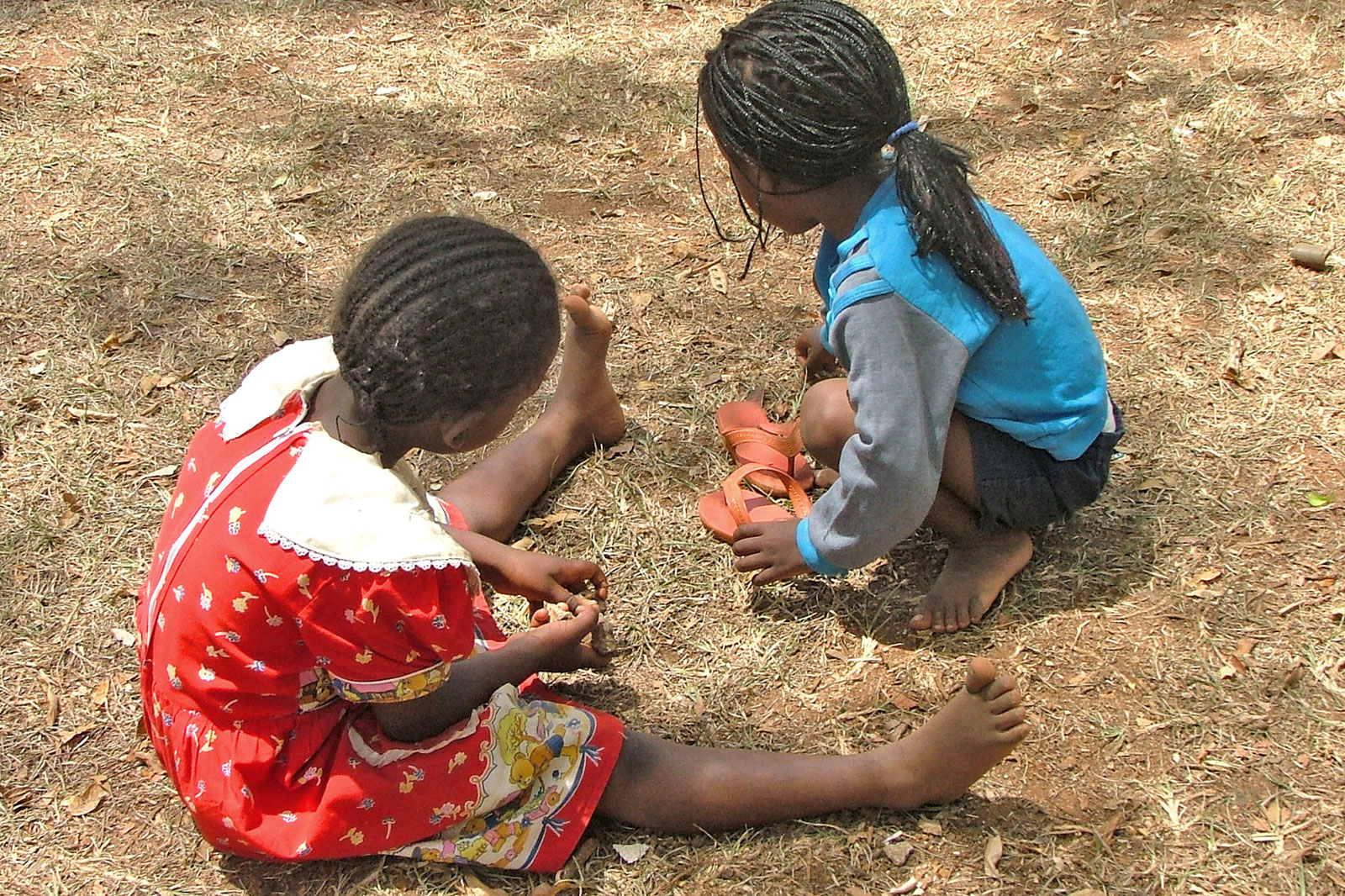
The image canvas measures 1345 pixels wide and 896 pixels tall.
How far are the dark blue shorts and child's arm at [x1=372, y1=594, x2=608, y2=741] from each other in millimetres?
886

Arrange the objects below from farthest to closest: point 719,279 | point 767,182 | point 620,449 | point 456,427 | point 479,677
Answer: point 719,279
point 620,449
point 767,182
point 479,677
point 456,427

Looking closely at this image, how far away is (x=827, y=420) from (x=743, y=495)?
412 millimetres

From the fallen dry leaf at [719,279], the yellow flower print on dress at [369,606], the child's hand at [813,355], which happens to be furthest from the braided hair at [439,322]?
the fallen dry leaf at [719,279]

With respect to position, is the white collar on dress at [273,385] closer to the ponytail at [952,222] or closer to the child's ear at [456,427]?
the child's ear at [456,427]

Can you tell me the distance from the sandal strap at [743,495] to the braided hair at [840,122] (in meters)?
0.83

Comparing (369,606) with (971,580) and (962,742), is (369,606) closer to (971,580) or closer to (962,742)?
Answer: (962,742)

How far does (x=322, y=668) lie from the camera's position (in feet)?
6.45

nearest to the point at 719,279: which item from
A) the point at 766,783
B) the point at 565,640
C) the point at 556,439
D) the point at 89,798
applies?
the point at 556,439

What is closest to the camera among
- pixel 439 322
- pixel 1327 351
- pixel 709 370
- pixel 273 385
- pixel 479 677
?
pixel 439 322

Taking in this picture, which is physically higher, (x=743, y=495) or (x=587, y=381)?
(x=587, y=381)

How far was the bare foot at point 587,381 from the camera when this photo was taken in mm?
2906

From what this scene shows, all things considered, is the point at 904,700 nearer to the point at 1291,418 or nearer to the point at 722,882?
the point at 722,882

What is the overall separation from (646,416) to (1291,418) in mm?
1693

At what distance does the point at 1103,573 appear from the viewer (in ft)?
8.91
